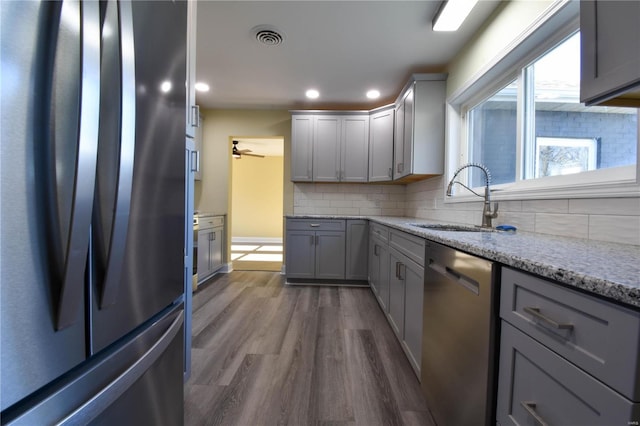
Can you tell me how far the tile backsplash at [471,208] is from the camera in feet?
3.53

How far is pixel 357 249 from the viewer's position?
3.42 meters

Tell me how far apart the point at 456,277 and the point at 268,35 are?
240cm

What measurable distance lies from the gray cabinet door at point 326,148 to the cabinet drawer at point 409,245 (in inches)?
68.2

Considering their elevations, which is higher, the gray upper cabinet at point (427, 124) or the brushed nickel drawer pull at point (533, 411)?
the gray upper cabinet at point (427, 124)

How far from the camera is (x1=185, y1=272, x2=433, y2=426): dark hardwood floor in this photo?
1.29 m

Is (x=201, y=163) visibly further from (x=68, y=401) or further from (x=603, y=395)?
(x=603, y=395)

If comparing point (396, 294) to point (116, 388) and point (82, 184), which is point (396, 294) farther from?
point (82, 184)

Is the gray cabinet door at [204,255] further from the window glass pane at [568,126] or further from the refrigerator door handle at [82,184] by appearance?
the window glass pane at [568,126]

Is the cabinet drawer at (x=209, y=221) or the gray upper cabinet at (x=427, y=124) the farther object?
the cabinet drawer at (x=209, y=221)

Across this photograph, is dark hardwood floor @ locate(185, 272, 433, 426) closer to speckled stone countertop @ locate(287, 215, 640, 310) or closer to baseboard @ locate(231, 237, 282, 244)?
speckled stone countertop @ locate(287, 215, 640, 310)

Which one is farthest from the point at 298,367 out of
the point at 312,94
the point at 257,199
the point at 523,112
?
the point at 257,199

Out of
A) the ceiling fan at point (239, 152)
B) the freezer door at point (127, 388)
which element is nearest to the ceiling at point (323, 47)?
the freezer door at point (127, 388)

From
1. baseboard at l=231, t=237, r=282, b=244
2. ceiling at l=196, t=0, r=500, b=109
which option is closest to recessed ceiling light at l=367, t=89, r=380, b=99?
ceiling at l=196, t=0, r=500, b=109

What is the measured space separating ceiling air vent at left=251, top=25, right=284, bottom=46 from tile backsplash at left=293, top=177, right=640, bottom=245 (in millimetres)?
2012
